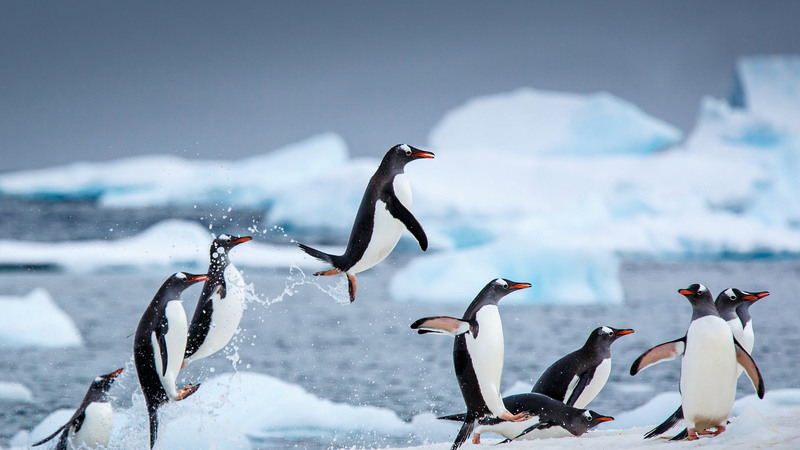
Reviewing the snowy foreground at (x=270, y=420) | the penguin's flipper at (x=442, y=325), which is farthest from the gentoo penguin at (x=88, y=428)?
the penguin's flipper at (x=442, y=325)

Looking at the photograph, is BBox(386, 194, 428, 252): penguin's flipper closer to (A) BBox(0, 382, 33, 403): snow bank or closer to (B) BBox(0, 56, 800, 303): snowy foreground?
(A) BBox(0, 382, 33, 403): snow bank

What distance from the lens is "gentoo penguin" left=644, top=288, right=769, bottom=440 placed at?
3.82 meters

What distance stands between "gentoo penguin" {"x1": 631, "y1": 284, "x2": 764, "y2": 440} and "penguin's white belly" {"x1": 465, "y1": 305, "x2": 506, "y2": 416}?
585 mm

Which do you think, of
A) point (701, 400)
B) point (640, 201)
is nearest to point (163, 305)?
point (701, 400)

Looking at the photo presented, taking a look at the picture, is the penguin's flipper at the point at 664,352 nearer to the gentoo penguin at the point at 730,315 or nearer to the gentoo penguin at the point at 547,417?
the gentoo penguin at the point at 730,315

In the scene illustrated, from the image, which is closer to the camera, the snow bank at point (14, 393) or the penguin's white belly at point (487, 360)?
the penguin's white belly at point (487, 360)

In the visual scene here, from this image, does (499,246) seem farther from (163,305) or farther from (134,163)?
(134,163)

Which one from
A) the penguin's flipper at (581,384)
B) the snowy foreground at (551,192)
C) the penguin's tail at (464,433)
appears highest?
the snowy foreground at (551,192)

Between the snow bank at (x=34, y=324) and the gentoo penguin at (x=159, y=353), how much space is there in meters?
6.50

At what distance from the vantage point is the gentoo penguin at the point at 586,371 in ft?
14.1

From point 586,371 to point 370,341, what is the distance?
789 centimetres

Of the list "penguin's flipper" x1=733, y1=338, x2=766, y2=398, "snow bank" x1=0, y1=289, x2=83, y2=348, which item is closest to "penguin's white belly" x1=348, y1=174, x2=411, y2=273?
"penguin's flipper" x1=733, y1=338, x2=766, y2=398

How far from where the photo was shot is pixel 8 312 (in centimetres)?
1001

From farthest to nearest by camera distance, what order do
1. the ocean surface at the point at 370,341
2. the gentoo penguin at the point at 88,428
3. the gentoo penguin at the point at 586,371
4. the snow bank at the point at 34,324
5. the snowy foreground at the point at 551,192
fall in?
the snowy foreground at the point at 551,192
the snow bank at the point at 34,324
the ocean surface at the point at 370,341
the gentoo penguin at the point at 88,428
the gentoo penguin at the point at 586,371
